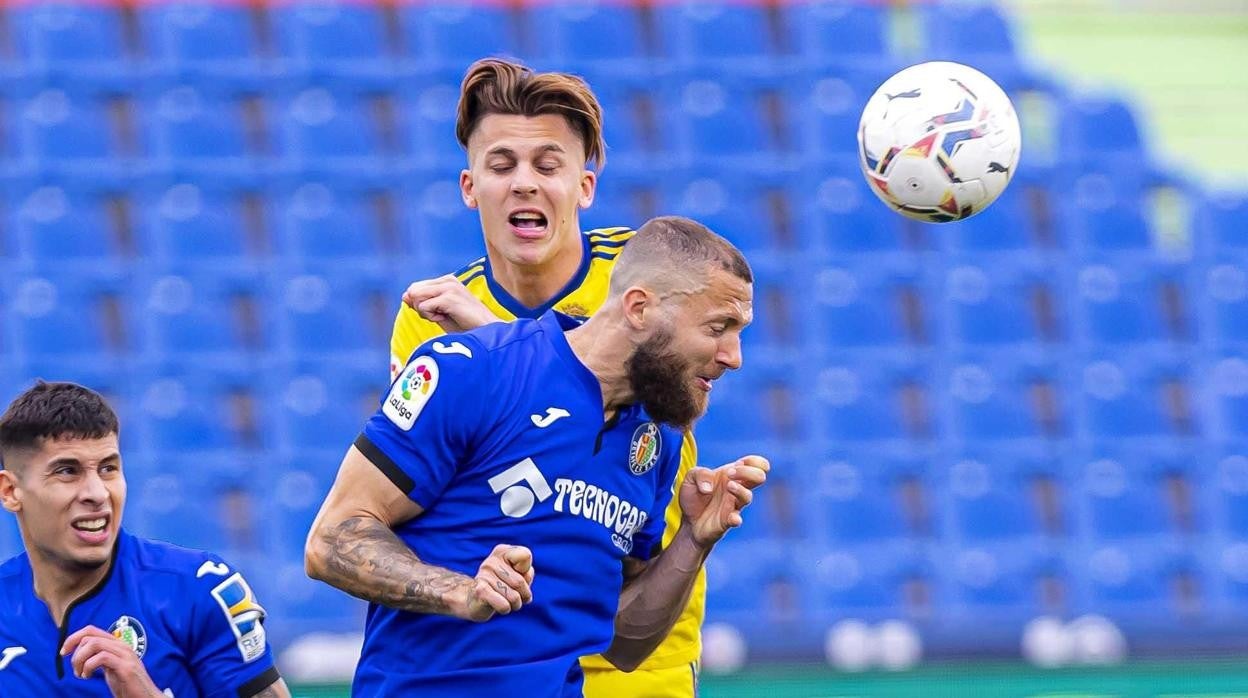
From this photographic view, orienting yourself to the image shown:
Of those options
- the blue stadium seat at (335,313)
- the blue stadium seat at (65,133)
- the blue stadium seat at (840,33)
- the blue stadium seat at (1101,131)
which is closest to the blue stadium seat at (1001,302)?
the blue stadium seat at (1101,131)

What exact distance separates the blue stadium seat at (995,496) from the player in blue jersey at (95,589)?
6.70 meters

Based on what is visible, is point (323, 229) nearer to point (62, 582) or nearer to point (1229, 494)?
point (1229, 494)

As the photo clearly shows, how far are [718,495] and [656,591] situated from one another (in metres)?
0.29

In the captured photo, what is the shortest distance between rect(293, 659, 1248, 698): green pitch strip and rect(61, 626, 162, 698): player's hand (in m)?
3.90

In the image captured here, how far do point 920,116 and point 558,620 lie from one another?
2019mm

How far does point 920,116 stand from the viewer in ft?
16.2

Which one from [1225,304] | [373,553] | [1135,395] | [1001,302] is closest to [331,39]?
[1001,302]

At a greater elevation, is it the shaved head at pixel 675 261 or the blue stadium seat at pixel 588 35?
the blue stadium seat at pixel 588 35

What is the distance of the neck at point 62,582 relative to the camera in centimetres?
415

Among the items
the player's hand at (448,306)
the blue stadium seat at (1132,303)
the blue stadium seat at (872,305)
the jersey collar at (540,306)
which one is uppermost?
the blue stadium seat at (1132,303)

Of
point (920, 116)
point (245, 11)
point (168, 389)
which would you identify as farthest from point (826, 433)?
point (920, 116)

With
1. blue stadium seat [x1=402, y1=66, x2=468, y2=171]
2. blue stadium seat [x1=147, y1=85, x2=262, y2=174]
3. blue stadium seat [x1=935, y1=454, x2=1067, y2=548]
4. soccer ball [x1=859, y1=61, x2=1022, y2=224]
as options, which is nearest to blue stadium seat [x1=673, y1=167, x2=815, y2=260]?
blue stadium seat [x1=402, y1=66, x2=468, y2=171]

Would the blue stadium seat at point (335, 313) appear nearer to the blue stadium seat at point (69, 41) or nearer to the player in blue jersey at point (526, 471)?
the blue stadium seat at point (69, 41)

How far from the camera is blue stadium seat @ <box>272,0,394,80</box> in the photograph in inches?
432
